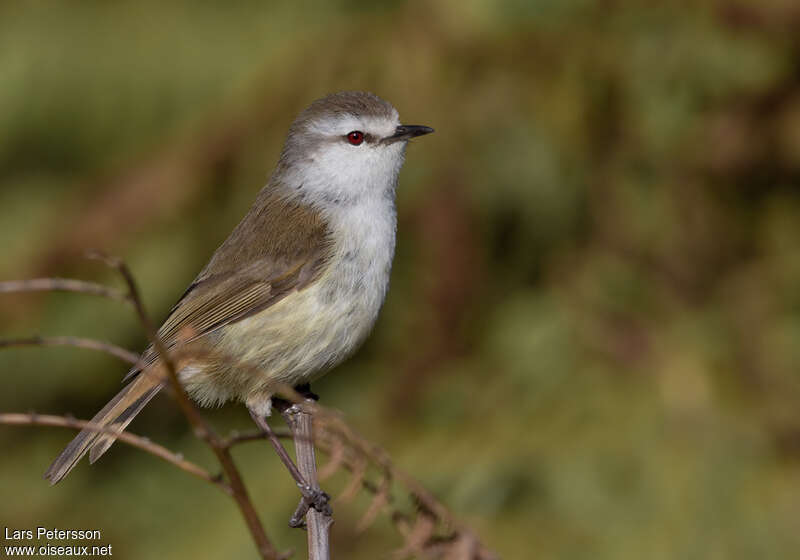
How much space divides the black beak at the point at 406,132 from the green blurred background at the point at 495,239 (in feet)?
0.92

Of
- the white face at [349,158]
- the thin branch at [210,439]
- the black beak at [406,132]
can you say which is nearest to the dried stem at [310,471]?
the thin branch at [210,439]

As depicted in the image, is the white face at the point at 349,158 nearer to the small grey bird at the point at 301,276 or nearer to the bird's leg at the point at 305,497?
the small grey bird at the point at 301,276

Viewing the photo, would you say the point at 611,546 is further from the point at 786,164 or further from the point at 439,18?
the point at 439,18

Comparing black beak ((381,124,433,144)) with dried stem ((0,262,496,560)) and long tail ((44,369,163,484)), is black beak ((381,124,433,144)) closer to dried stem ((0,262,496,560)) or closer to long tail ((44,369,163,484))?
long tail ((44,369,163,484))

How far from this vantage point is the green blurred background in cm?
357

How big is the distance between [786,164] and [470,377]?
1.59 meters

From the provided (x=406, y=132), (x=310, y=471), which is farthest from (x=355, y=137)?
(x=310, y=471)

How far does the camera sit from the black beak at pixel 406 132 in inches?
134

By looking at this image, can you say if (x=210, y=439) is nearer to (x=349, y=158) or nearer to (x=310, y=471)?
(x=310, y=471)

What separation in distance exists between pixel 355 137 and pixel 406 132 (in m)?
0.23

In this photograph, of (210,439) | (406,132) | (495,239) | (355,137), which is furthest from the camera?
(495,239)

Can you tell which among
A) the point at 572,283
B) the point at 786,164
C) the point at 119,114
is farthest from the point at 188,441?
the point at 786,164

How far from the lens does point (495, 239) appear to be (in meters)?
3.89

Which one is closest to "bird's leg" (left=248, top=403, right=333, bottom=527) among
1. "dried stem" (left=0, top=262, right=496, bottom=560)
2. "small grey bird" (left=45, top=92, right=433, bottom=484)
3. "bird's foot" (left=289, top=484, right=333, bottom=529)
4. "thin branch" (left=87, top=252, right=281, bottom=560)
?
"bird's foot" (left=289, top=484, right=333, bottom=529)
